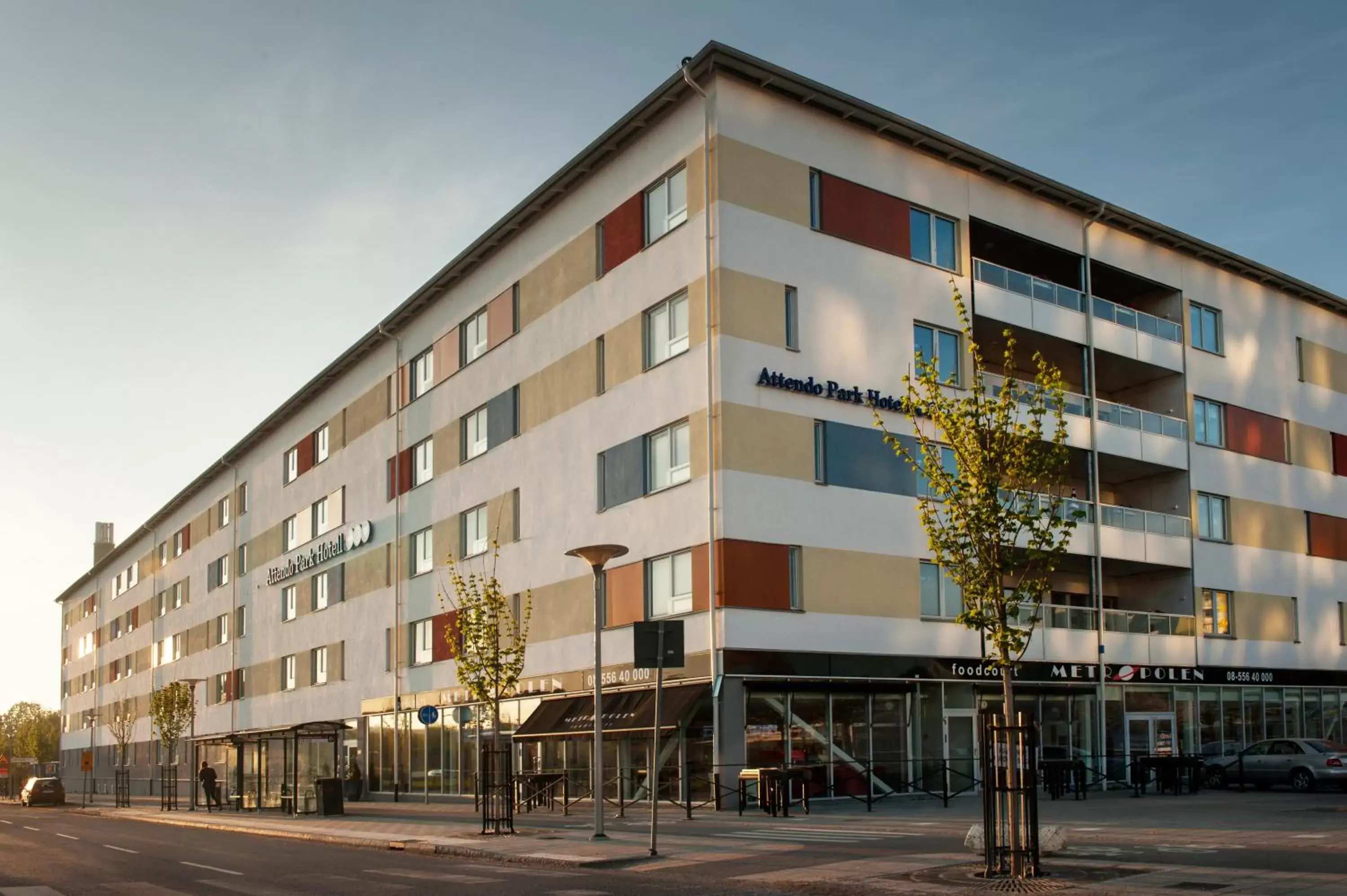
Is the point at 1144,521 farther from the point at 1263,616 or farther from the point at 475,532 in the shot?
the point at 475,532

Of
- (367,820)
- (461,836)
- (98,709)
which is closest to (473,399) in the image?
(367,820)

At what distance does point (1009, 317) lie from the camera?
36594 millimetres

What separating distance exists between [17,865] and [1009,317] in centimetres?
2674

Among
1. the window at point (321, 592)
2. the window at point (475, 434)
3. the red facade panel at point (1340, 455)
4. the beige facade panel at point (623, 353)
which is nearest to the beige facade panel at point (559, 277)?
the beige facade panel at point (623, 353)

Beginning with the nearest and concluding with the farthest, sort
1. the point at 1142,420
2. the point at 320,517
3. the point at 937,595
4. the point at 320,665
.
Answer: the point at 937,595 < the point at 1142,420 < the point at 320,665 < the point at 320,517

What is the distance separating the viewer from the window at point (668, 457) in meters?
31.7

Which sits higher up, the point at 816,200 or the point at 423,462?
the point at 816,200

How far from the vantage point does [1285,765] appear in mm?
33906

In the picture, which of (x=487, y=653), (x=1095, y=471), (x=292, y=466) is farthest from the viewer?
(x=292, y=466)

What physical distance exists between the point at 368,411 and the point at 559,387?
16.5 metres

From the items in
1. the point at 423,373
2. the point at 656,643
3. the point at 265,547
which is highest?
the point at 423,373

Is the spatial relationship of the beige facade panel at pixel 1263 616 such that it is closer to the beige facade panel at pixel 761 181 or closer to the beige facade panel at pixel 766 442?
the beige facade panel at pixel 766 442

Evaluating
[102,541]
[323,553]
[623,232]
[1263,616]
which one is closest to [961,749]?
[1263,616]

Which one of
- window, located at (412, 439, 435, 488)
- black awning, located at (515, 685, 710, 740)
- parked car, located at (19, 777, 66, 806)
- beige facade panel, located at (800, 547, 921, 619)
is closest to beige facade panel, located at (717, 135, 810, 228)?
beige facade panel, located at (800, 547, 921, 619)
